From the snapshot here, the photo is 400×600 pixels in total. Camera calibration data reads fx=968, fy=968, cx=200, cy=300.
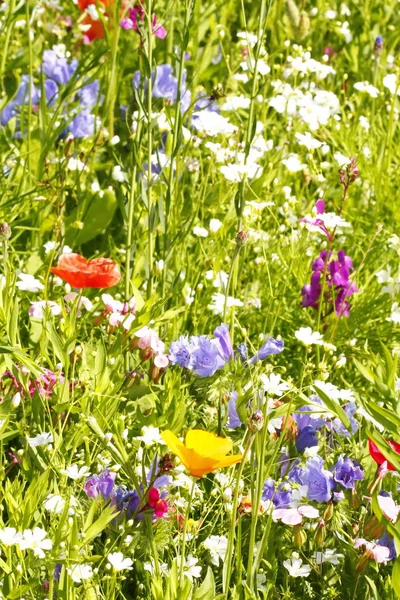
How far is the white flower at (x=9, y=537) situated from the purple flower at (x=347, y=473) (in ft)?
1.62

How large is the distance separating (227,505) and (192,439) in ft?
1.05

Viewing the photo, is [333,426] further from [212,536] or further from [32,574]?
[32,574]

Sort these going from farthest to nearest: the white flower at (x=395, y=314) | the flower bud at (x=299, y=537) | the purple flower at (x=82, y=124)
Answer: the purple flower at (x=82, y=124), the white flower at (x=395, y=314), the flower bud at (x=299, y=537)

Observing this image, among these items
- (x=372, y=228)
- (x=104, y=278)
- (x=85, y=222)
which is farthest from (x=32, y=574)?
(x=372, y=228)

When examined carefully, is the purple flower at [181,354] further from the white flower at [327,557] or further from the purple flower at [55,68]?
the purple flower at [55,68]

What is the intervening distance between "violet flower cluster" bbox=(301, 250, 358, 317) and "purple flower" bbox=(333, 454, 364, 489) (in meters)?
0.58

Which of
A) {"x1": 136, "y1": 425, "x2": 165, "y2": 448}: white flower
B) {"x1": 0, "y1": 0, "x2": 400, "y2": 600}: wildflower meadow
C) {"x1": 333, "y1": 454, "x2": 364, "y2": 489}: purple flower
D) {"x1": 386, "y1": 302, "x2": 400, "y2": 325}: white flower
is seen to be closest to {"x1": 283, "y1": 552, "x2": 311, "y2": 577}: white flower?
{"x1": 0, "y1": 0, "x2": 400, "y2": 600}: wildflower meadow

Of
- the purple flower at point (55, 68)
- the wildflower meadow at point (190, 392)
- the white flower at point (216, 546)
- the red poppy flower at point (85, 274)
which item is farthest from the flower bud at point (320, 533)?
the purple flower at point (55, 68)

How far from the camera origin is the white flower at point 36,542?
121 centimetres

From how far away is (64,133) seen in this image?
99.6 inches

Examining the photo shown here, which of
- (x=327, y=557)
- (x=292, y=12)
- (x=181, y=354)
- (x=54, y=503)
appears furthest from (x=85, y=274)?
(x=292, y=12)

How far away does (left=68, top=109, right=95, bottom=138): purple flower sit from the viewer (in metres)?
2.48

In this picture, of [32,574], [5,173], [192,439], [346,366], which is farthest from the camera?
[5,173]

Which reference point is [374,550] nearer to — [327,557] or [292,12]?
[327,557]
